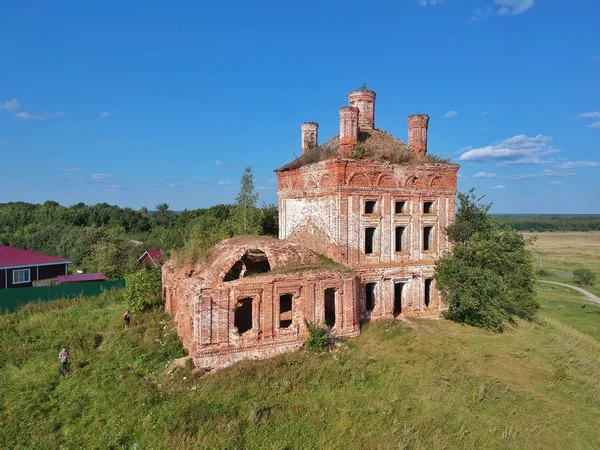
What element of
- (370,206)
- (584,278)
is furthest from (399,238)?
(584,278)

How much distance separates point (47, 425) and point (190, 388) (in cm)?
368

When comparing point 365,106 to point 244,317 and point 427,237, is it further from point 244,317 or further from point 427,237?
point 244,317

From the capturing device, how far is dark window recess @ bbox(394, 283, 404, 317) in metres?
18.0

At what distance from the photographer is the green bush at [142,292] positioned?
1811 cm

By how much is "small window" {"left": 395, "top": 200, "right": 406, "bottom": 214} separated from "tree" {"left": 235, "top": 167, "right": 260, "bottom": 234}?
1057 centimetres

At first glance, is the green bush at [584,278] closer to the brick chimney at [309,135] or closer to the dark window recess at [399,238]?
the dark window recess at [399,238]

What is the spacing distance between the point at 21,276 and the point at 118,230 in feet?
87.4

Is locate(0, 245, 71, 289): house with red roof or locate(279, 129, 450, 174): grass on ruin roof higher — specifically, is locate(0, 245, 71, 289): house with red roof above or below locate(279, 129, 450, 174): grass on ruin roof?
below

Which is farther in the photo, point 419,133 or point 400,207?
point 419,133

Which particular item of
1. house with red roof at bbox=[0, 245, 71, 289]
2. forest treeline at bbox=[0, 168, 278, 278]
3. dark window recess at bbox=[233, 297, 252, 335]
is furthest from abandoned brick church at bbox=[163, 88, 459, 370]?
house with red roof at bbox=[0, 245, 71, 289]

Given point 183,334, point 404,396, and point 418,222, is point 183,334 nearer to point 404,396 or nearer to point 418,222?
point 404,396

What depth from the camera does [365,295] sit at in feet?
55.8

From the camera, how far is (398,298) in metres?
18.2

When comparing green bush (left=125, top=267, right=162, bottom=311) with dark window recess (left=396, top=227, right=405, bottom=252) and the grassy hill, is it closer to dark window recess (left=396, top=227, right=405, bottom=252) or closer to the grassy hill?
the grassy hill
